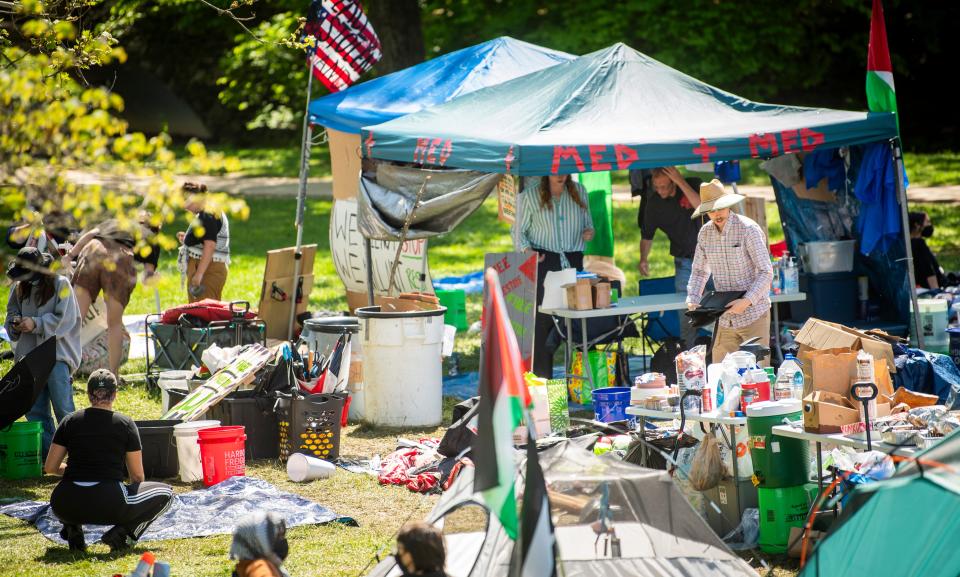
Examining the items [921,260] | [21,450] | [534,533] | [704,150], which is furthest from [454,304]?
[534,533]

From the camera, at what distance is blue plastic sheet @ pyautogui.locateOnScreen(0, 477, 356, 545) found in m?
7.06

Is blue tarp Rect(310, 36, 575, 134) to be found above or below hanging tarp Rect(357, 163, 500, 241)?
above

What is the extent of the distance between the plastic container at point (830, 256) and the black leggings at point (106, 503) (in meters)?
6.25

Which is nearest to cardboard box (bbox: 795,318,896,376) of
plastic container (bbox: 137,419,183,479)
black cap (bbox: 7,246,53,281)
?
plastic container (bbox: 137,419,183,479)

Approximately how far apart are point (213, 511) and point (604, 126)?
4.34 meters

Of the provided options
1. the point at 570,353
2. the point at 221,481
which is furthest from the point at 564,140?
the point at 221,481

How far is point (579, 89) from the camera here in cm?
1008

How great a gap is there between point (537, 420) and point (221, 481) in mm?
2142

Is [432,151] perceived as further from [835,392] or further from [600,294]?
[835,392]

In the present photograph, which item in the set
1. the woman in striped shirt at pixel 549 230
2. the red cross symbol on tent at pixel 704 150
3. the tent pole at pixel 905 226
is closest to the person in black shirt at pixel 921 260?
the tent pole at pixel 905 226

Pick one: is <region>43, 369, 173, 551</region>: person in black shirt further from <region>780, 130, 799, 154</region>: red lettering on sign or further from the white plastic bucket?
<region>780, 130, 799, 154</region>: red lettering on sign

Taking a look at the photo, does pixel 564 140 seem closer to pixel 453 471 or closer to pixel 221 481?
pixel 453 471

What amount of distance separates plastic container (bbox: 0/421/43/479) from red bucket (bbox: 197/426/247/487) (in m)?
1.31

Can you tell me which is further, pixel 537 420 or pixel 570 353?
pixel 570 353
